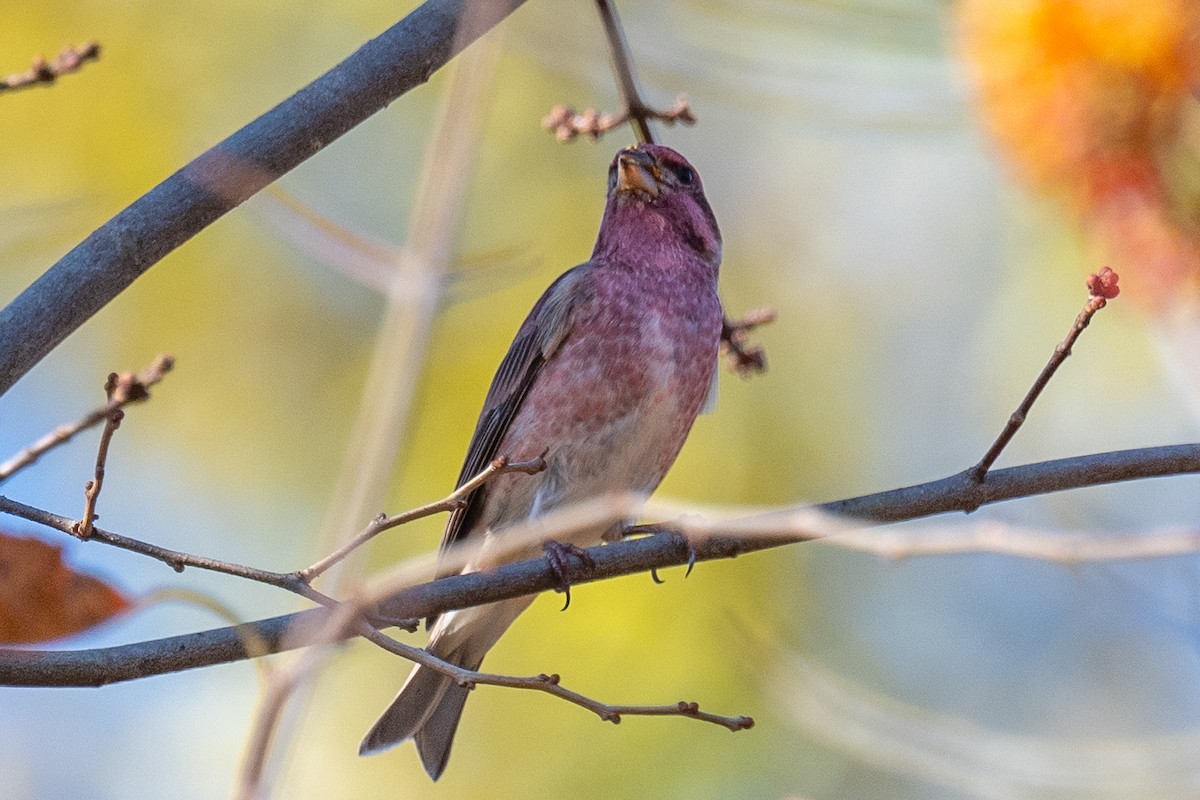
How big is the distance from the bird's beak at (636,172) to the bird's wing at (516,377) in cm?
41

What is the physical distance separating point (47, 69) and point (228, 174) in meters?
0.81

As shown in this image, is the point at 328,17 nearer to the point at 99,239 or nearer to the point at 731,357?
the point at 731,357

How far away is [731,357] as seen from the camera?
5.84m

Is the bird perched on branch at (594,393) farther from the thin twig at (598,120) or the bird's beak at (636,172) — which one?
the thin twig at (598,120)

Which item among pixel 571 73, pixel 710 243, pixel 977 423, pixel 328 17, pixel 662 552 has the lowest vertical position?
pixel 662 552

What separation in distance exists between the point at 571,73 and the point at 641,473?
194 cm

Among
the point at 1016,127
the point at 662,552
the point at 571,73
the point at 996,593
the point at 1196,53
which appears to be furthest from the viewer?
the point at 996,593

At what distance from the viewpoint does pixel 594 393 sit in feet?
18.5

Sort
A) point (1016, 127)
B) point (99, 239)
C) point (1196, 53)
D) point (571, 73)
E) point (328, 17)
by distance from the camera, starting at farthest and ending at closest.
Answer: point (328, 17), point (571, 73), point (1016, 127), point (1196, 53), point (99, 239)

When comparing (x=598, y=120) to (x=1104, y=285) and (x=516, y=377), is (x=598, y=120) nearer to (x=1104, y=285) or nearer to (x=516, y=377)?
(x=516, y=377)

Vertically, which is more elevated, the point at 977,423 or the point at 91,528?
the point at 977,423

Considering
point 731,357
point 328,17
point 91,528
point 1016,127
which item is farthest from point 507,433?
point 328,17

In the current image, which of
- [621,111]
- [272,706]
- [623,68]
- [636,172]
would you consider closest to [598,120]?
[621,111]

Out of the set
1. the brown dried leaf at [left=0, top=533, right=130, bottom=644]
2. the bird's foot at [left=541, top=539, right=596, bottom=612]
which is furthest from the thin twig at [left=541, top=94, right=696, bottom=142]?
the brown dried leaf at [left=0, top=533, right=130, bottom=644]
